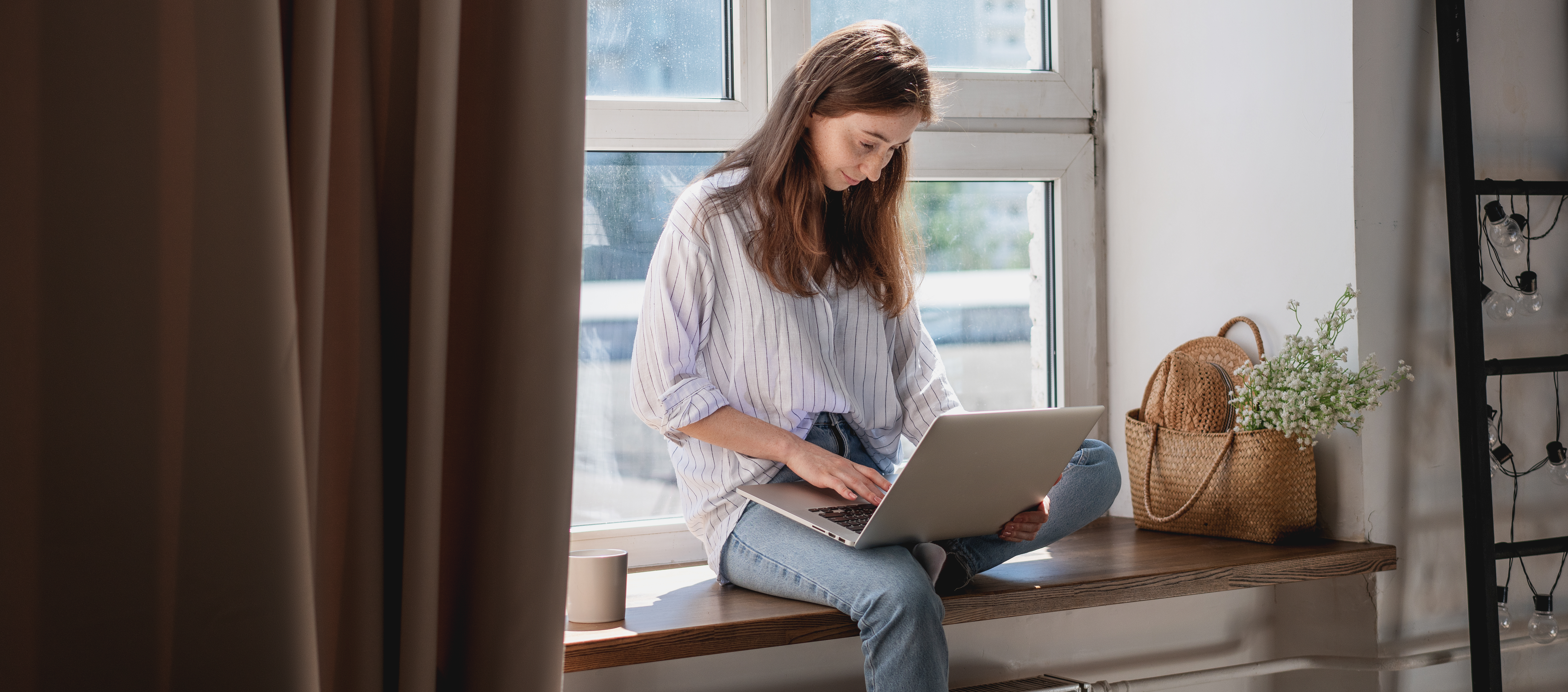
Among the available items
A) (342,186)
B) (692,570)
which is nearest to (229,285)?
(342,186)

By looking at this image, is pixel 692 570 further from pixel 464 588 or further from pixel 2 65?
pixel 2 65

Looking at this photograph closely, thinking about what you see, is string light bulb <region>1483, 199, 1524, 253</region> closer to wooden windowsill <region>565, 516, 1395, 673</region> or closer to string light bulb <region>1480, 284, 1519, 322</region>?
string light bulb <region>1480, 284, 1519, 322</region>

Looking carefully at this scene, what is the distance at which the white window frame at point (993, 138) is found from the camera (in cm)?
181

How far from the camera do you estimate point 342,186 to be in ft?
3.08

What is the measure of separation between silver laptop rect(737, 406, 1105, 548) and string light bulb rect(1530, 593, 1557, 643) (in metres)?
0.98

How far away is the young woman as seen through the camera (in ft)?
4.71

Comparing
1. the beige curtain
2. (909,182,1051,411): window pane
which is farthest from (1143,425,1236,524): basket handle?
the beige curtain

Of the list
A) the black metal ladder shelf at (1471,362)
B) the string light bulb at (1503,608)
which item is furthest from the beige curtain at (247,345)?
the string light bulb at (1503,608)

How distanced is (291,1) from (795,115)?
2.47 feet

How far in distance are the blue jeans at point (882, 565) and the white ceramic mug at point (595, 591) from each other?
0.63 ft

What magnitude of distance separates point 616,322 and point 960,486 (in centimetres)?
76

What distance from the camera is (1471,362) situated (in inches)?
67.2

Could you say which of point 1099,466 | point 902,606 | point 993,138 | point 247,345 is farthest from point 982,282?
point 247,345

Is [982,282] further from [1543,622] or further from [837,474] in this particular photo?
[1543,622]
